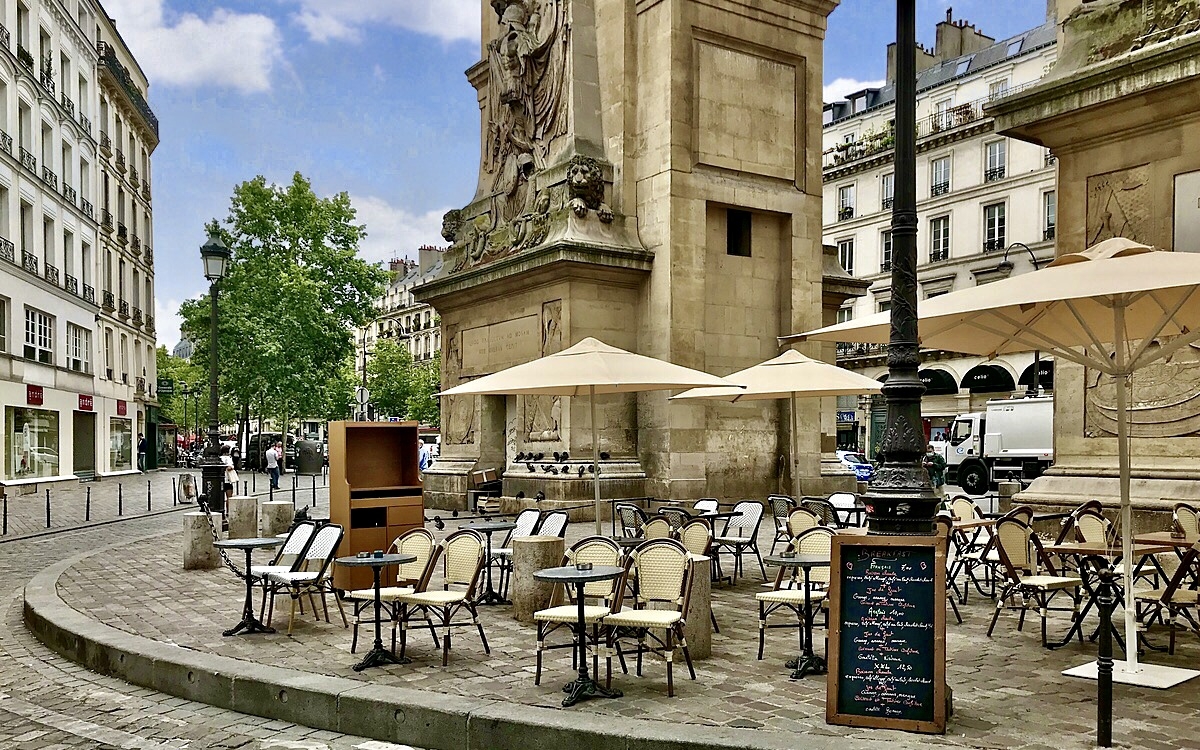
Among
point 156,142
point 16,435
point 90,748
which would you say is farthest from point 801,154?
point 156,142

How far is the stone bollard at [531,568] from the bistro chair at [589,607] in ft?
0.64

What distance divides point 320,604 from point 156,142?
176ft

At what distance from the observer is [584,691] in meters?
6.84

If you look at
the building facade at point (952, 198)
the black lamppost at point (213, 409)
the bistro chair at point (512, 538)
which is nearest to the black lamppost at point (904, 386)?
the bistro chair at point (512, 538)

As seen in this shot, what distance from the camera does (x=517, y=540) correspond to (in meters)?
9.74

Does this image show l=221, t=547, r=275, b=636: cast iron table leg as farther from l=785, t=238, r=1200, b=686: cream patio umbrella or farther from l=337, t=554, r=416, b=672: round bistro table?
l=785, t=238, r=1200, b=686: cream patio umbrella

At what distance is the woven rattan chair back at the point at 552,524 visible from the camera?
1115cm

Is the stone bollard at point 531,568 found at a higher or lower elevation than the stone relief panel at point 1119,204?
lower

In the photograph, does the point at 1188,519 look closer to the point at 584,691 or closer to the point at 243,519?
the point at 584,691

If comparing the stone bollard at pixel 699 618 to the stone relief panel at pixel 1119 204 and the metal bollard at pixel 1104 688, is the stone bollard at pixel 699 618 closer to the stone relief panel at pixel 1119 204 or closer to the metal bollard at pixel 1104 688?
the metal bollard at pixel 1104 688

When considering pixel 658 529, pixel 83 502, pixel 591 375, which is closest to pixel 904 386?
pixel 658 529

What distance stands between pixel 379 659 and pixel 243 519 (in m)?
7.95

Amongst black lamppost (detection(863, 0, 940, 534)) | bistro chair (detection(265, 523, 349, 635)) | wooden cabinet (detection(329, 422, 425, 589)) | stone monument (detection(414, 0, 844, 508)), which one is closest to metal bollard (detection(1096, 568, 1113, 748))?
black lamppost (detection(863, 0, 940, 534))

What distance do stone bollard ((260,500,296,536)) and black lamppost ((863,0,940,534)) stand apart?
424 inches
